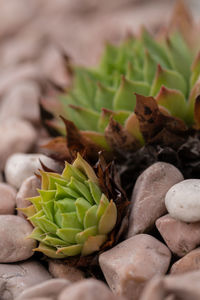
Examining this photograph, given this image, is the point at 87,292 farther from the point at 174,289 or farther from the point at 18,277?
the point at 18,277

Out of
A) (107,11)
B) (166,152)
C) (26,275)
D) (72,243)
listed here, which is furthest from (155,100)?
(107,11)

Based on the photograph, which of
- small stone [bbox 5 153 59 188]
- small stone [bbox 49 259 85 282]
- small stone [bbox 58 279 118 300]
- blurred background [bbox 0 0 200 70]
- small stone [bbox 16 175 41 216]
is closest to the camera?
small stone [bbox 58 279 118 300]

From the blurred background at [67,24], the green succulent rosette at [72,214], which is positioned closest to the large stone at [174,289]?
the green succulent rosette at [72,214]

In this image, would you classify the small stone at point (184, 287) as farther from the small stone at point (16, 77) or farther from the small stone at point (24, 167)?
the small stone at point (16, 77)

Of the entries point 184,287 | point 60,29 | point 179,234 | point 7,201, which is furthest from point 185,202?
point 60,29

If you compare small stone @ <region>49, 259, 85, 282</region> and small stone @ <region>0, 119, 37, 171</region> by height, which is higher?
small stone @ <region>0, 119, 37, 171</region>

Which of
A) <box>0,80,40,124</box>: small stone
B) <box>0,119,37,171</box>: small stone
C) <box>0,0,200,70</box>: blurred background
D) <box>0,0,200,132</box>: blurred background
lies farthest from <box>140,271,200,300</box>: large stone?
<box>0,0,200,70</box>: blurred background

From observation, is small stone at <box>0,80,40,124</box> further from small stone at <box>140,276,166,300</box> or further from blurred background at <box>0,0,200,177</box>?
small stone at <box>140,276,166,300</box>
